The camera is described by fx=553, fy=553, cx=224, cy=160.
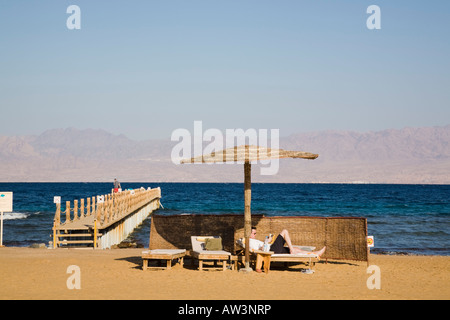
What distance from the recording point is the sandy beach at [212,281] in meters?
9.10

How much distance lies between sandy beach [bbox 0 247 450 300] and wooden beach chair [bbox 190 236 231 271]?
0.98 ft

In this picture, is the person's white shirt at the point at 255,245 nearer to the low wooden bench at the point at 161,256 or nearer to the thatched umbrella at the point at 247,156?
the thatched umbrella at the point at 247,156

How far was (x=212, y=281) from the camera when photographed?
416 inches

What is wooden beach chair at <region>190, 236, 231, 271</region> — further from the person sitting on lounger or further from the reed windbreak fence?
the person sitting on lounger

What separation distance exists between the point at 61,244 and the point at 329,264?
11015mm

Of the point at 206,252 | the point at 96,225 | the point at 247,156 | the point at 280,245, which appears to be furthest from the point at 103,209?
the point at 247,156

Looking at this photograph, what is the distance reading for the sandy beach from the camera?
29.9 feet

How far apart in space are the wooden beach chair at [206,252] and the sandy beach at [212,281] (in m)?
0.30

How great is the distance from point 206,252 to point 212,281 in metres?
1.41

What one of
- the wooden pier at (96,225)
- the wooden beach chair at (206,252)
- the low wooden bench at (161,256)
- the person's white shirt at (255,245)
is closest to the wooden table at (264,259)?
the person's white shirt at (255,245)

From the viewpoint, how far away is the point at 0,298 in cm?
873

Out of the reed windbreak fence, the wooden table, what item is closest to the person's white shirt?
the wooden table

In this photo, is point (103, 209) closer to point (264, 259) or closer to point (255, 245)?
point (255, 245)

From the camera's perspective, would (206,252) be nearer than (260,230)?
Yes
